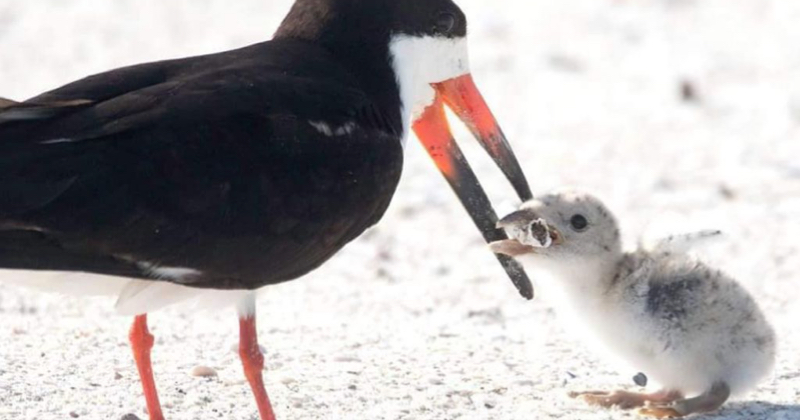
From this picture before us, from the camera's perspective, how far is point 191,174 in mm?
5816

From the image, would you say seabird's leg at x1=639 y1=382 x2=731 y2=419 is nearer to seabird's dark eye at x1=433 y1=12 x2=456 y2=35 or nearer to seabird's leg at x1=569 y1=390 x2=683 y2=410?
seabird's leg at x1=569 y1=390 x2=683 y2=410

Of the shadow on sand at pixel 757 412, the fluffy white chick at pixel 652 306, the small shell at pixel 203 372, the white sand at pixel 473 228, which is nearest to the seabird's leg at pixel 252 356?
the white sand at pixel 473 228

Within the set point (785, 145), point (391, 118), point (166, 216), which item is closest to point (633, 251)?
point (391, 118)

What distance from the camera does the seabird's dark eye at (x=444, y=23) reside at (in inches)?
274

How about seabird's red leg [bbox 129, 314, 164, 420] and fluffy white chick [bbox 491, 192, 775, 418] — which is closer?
seabird's red leg [bbox 129, 314, 164, 420]

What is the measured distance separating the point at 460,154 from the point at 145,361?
66.2 inches

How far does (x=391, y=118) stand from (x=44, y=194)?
1.50m

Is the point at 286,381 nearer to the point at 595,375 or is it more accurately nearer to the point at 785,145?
the point at 595,375

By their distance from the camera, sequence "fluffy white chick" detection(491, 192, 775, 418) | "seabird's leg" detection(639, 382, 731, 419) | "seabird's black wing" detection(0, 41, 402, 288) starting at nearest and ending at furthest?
"seabird's black wing" detection(0, 41, 402, 288) → "seabird's leg" detection(639, 382, 731, 419) → "fluffy white chick" detection(491, 192, 775, 418)

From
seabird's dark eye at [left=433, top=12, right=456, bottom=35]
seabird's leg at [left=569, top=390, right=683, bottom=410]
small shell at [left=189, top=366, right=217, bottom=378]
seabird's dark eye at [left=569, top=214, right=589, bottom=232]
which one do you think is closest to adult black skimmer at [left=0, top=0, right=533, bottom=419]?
seabird's dark eye at [left=433, top=12, right=456, bottom=35]

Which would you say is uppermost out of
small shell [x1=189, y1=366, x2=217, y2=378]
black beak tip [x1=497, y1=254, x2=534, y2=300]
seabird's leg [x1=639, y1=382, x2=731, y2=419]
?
black beak tip [x1=497, y1=254, x2=534, y2=300]

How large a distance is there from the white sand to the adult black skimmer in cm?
54

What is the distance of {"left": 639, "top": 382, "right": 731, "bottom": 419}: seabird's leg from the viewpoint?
253 inches

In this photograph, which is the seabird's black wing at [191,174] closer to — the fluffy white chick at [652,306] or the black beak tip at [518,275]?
the fluffy white chick at [652,306]
